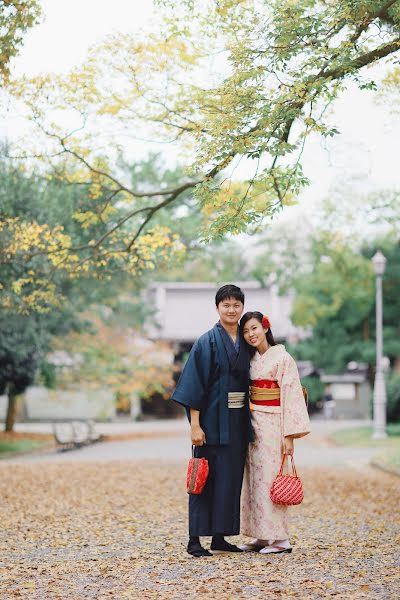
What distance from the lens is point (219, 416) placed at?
7141 millimetres

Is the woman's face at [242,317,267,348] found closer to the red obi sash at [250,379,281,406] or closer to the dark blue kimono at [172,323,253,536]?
the dark blue kimono at [172,323,253,536]

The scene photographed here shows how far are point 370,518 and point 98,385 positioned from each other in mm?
23136

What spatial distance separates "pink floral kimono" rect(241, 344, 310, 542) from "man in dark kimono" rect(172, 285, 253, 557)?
0.11 meters

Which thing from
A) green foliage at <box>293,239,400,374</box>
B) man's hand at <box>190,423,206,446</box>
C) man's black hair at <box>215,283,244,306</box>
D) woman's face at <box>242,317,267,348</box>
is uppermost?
green foliage at <box>293,239,400,374</box>

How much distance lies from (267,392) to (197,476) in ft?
2.78

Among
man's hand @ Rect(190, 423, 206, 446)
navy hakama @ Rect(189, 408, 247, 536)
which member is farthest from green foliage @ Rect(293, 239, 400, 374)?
man's hand @ Rect(190, 423, 206, 446)

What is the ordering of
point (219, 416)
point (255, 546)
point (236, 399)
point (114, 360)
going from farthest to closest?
point (114, 360) → point (255, 546) → point (236, 399) → point (219, 416)

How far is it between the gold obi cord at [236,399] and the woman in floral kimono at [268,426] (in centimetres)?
13

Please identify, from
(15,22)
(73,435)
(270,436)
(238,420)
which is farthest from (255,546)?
(73,435)

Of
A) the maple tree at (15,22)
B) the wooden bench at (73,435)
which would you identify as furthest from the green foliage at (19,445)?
the maple tree at (15,22)

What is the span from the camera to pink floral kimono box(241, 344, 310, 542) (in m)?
7.21

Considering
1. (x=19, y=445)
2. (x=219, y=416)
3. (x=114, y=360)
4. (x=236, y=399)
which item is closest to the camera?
(x=219, y=416)

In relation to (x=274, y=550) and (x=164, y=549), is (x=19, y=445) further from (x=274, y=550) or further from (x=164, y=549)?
(x=274, y=550)

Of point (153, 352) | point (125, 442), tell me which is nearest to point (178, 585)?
point (125, 442)
